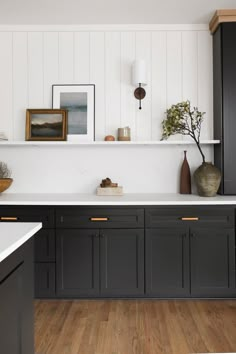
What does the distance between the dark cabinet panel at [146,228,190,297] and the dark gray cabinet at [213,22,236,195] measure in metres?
0.74

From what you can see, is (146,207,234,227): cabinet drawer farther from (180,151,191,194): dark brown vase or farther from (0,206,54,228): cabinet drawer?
(0,206,54,228): cabinet drawer

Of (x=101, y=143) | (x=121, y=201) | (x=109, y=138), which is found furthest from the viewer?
(x=109, y=138)

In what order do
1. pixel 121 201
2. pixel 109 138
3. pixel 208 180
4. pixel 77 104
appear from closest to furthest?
pixel 121 201 → pixel 208 180 → pixel 109 138 → pixel 77 104

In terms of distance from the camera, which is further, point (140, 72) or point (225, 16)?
point (140, 72)

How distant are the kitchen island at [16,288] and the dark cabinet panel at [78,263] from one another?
51.0 inches

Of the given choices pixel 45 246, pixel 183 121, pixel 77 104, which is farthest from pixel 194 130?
pixel 45 246

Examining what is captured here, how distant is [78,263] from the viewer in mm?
3197

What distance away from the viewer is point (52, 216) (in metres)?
3.21

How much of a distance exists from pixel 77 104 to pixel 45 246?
1.49 meters

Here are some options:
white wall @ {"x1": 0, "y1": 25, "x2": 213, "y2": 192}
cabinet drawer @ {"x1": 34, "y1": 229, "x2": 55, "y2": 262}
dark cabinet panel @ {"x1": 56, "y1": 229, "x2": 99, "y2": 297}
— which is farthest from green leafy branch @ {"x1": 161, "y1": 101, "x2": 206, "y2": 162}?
cabinet drawer @ {"x1": 34, "y1": 229, "x2": 55, "y2": 262}

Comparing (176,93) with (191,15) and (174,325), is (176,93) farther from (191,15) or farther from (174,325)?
(174,325)

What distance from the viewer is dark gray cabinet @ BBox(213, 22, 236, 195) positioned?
3418 millimetres

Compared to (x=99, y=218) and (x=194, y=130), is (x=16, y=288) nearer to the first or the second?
(x=99, y=218)

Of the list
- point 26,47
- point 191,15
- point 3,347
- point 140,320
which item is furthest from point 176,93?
point 3,347
